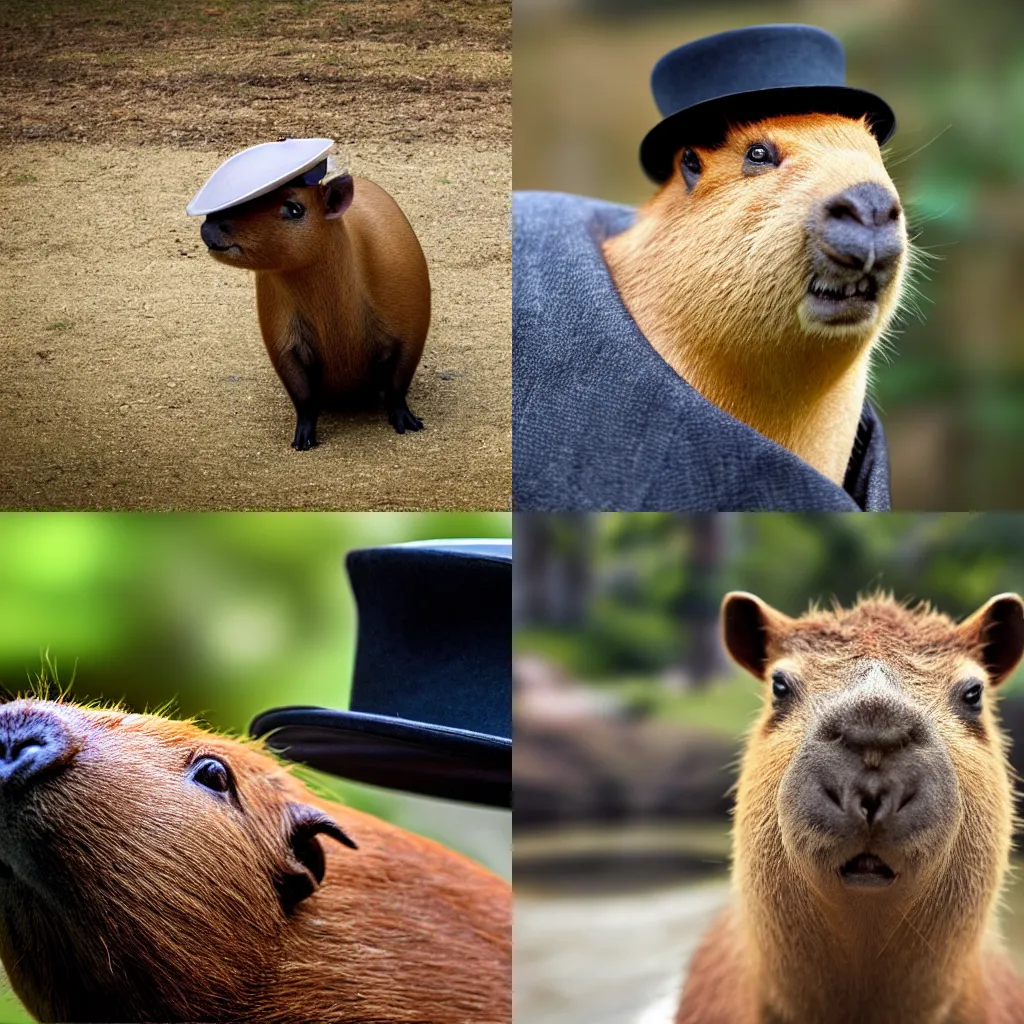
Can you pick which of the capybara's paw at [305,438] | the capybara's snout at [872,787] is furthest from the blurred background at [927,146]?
the capybara's paw at [305,438]

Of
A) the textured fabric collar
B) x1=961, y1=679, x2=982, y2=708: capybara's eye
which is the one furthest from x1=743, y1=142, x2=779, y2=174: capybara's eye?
x1=961, y1=679, x2=982, y2=708: capybara's eye

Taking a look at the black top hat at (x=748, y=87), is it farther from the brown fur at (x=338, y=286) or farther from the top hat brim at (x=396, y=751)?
the top hat brim at (x=396, y=751)

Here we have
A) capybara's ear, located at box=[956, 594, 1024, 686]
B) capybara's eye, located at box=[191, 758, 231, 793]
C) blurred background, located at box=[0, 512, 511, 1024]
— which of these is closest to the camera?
capybara's eye, located at box=[191, 758, 231, 793]

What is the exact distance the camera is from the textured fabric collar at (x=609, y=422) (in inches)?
40.4

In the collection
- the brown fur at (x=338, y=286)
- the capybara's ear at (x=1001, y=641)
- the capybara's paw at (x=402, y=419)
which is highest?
the brown fur at (x=338, y=286)

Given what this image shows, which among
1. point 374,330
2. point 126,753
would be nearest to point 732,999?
point 126,753

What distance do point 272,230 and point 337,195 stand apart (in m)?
0.08

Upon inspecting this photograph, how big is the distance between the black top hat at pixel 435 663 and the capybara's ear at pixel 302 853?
131mm

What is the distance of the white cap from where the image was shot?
1.21 m

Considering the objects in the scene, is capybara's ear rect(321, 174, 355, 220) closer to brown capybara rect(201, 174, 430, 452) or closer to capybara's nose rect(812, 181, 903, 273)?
brown capybara rect(201, 174, 430, 452)

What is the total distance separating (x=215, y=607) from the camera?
1361 millimetres

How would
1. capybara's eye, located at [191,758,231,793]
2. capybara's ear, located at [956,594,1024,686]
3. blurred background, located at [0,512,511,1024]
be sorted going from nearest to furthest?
capybara's eye, located at [191,758,231,793] < capybara's ear, located at [956,594,1024,686] < blurred background, located at [0,512,511,1024]

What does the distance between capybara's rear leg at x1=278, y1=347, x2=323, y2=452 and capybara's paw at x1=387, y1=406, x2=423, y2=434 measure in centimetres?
8

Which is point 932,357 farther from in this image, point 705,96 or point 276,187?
point 276,187
